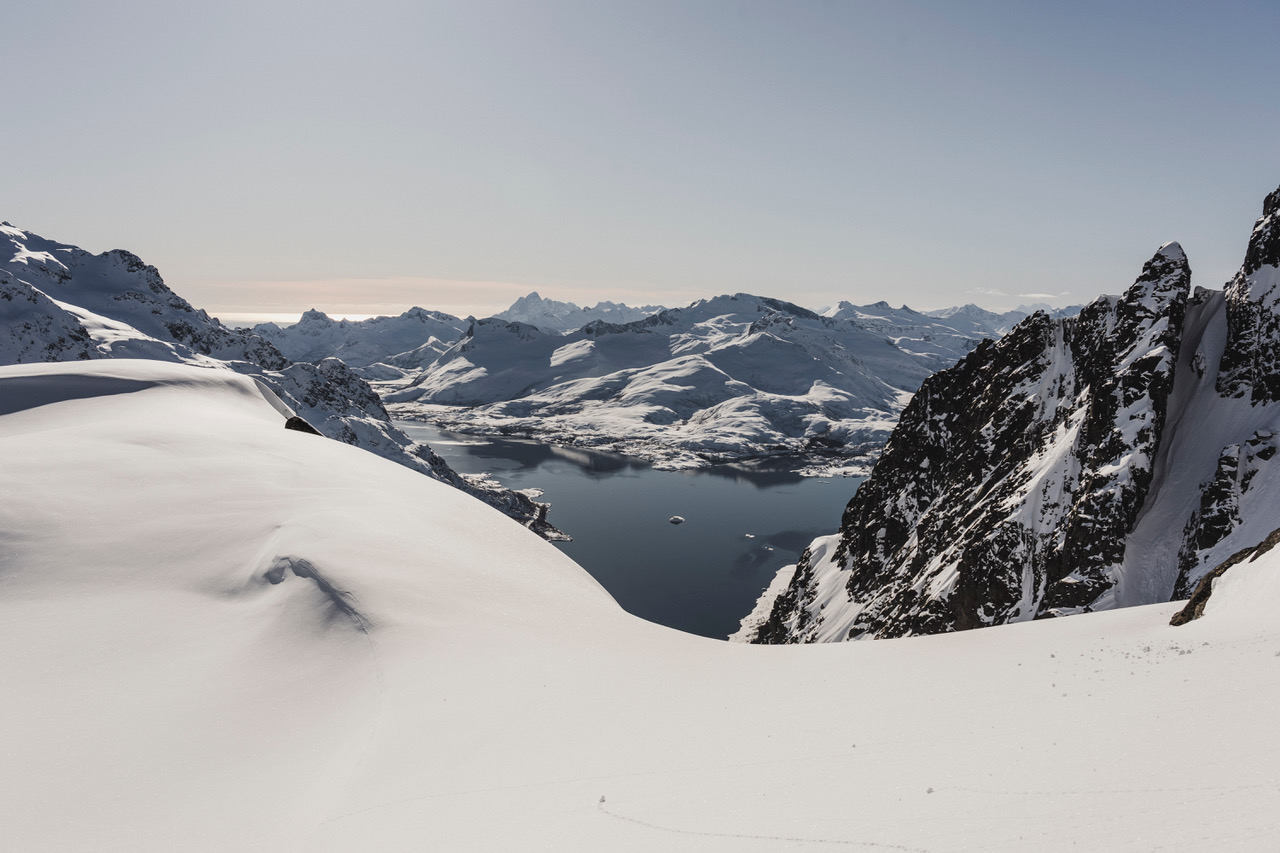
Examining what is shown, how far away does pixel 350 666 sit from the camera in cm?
923

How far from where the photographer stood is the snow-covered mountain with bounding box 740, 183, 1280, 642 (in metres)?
30.9

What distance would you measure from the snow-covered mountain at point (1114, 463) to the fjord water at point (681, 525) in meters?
36.1

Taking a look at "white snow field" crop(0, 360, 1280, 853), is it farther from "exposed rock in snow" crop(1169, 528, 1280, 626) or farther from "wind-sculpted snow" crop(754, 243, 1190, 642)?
"wind-sculpted snow" crop(754, 243, 1190, 642)

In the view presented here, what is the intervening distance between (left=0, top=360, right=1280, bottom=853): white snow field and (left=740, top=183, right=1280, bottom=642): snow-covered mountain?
2120cm

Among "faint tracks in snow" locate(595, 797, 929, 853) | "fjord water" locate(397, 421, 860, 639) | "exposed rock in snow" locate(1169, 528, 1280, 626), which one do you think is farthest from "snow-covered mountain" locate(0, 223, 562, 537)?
"faint tracks in snow" locate(595, 797, 929, 853)

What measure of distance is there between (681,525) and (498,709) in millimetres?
113518

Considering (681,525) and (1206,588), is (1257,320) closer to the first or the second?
(1206,588)

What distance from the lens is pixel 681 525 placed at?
120812 mm

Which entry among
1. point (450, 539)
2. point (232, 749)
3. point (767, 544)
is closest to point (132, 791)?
point (232, 749)

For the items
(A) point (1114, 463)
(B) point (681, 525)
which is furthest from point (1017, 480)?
(B) point (681, 525)

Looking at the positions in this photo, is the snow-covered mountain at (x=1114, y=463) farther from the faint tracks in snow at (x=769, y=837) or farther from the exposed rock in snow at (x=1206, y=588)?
the faint tracks in snow at (x=769, y=837)

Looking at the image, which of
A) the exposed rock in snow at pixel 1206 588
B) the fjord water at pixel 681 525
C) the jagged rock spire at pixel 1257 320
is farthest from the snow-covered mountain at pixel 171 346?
the exposed rock in snow at pixel 1206 588

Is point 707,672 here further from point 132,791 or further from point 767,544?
point 767,544

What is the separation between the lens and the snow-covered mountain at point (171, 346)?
128250 mm
